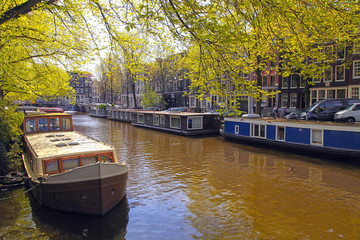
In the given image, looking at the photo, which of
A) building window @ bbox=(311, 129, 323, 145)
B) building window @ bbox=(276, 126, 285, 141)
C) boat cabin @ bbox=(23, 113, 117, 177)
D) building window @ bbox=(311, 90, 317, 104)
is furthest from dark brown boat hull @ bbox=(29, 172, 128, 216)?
building window @ bbox=(311, 90, 317, 104)

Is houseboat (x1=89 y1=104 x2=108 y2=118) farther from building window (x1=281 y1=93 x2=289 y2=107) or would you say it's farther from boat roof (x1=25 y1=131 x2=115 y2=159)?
boat roof (x1=25 y1=131 x2=115 y2=159)

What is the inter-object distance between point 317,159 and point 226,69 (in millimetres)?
13374

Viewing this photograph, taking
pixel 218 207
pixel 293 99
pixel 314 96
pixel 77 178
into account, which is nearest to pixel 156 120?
pixel 293 99

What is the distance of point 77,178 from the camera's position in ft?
28.4

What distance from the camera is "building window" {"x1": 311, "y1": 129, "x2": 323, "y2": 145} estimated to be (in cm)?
1824

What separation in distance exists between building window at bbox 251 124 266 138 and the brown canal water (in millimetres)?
5616

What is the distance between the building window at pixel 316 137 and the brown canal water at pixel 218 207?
166 centimetres

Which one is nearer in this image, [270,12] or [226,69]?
[270,12]

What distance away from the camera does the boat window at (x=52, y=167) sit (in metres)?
9.98

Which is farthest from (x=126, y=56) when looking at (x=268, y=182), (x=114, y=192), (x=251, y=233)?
(x=268, y=182)

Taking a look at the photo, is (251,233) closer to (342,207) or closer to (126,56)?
(342,207)

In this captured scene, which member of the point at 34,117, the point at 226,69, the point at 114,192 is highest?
the point at 226,69

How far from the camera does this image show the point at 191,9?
23.0 feet

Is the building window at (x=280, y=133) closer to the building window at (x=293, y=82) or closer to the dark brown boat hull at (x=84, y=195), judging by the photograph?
the dark brown boat hull at (x=84, y=195)
